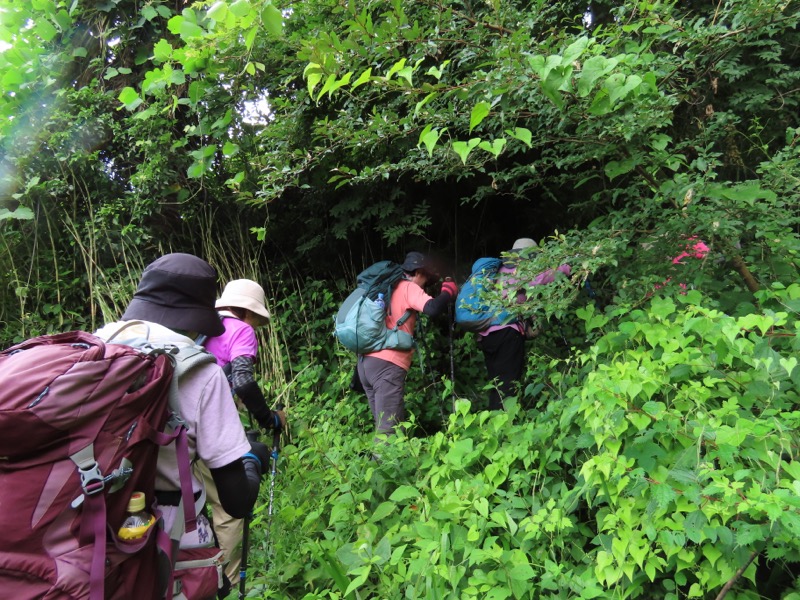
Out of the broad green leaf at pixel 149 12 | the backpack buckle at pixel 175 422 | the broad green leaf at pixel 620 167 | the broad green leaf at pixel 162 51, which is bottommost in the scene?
the backpack buckle at pixel 175 422

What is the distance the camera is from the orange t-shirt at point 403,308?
11.7ft

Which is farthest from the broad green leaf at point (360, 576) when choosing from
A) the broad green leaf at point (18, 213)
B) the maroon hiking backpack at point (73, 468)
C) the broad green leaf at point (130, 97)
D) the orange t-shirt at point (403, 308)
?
the broad green leaf at point (18, 213)

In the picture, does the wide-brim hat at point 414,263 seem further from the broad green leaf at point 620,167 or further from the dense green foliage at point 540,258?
the broad green leaf at point 620,167

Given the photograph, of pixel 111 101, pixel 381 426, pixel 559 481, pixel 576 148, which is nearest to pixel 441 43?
pixel 576 148

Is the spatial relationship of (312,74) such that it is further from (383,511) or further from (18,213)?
(18,213)

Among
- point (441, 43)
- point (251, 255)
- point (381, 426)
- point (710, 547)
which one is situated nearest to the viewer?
point (710, 547)

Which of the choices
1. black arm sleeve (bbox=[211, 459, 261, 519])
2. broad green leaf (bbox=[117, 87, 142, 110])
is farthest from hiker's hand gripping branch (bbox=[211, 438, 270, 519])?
broad green leaf (bbox=[117, 87, 142, 110])

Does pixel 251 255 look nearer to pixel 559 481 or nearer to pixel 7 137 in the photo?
pixel 7 137

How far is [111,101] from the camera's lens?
16.0 ft

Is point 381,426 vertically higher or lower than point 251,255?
lower

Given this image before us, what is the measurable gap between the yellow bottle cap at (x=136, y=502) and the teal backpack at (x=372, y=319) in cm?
233

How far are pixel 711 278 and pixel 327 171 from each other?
319 centimetres

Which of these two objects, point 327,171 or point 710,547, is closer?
point 710,547

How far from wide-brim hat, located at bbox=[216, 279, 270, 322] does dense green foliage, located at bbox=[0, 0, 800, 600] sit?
702 mm
